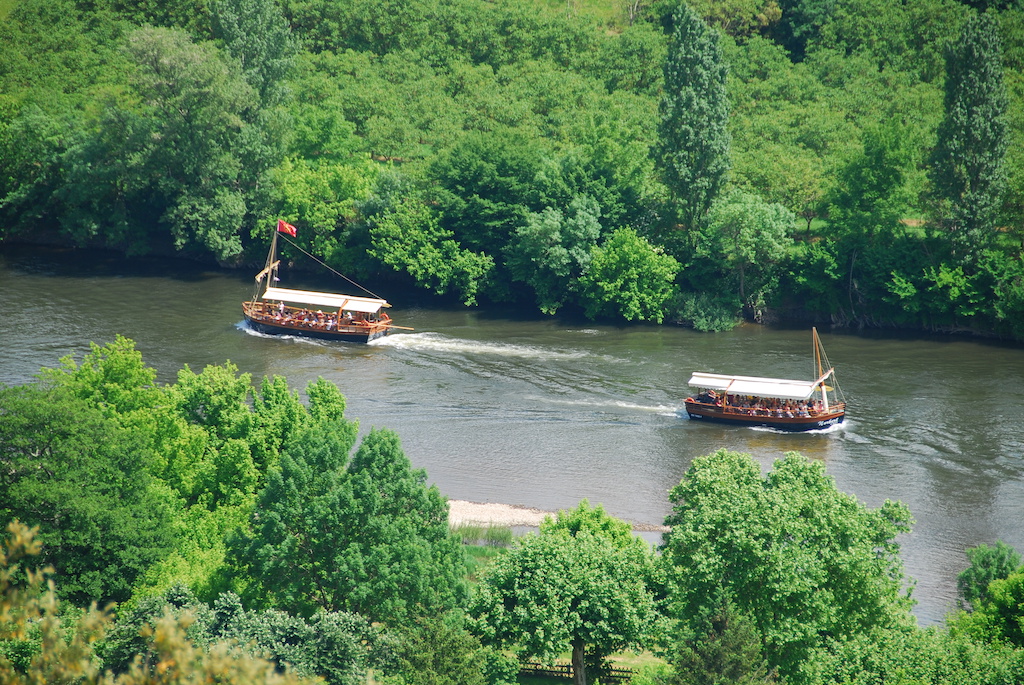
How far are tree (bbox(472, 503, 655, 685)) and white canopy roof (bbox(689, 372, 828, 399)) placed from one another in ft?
101

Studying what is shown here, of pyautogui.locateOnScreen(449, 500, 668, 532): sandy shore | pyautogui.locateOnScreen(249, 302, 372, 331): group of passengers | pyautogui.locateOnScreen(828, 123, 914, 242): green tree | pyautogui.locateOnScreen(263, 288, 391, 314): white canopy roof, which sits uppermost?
pyautogui.locateOnScreen(828, 123, 914, 242): green tree

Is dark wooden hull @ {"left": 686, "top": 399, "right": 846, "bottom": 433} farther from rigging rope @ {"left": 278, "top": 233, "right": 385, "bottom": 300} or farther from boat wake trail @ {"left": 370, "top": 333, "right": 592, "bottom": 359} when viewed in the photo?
rigging rope @ {"left": 278, "top": 233, "right": 385, "bottom": 300}

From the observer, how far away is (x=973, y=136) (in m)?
78.9

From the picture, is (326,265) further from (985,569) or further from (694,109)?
(985,569)

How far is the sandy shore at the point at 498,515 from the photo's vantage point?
57.0 meters

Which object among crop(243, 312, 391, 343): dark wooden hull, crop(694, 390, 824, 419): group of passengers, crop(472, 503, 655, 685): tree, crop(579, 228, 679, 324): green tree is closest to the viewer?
crop(472, 503, 655, 685): tree

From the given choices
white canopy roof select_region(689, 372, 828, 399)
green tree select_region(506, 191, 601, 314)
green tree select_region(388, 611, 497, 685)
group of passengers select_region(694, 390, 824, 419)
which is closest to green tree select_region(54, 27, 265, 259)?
green tree select_region(506, 191, 601, 314)

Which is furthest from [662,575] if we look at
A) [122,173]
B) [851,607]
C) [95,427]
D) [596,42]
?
[596,42]

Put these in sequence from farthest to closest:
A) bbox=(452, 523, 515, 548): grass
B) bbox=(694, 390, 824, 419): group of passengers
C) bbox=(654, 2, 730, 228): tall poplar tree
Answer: bbox=(654, 2, 730, 228): tall poplar tree < bbox=(694, 390, 824, 419): group of passengers < bbox=(452, 523, 515, 548): grass

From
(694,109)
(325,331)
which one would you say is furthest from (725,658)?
(694,109)

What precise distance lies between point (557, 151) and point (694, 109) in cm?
1619

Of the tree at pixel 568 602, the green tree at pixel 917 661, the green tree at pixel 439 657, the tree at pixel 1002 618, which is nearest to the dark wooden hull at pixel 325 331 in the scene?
the tree at pixel 568 602

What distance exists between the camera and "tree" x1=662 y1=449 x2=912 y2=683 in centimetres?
3731

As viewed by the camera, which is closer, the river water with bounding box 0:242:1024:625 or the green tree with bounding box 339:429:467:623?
the green tree with bounding box 339:429:467:623
